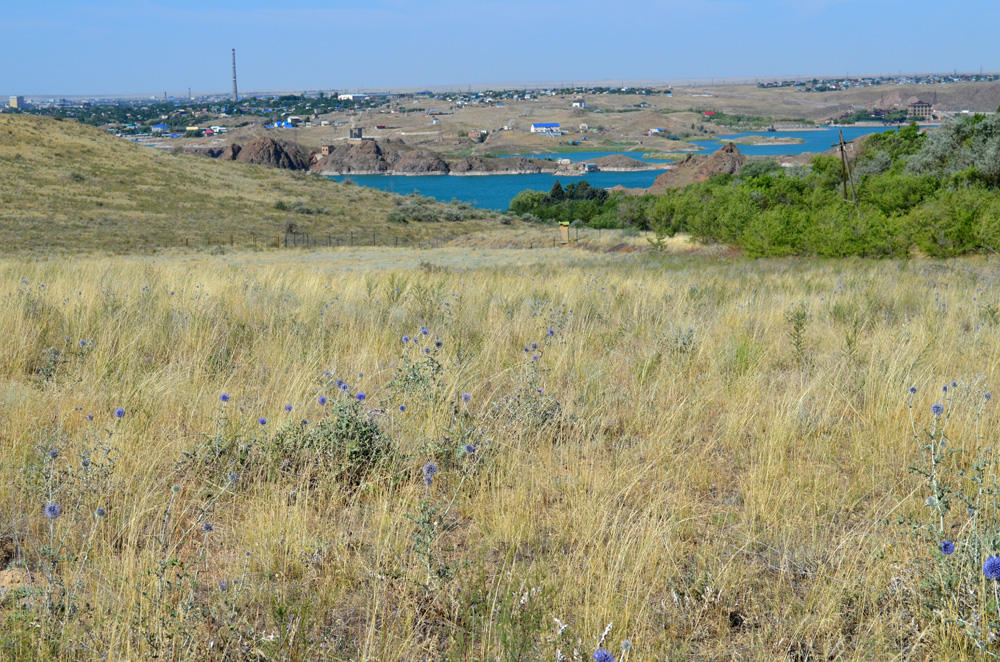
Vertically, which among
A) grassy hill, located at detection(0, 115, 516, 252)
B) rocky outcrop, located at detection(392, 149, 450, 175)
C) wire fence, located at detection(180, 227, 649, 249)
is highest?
rocky outcrop, located at detection(392, 149, 450, 175)

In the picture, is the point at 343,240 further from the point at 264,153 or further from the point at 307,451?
the point at 264,153

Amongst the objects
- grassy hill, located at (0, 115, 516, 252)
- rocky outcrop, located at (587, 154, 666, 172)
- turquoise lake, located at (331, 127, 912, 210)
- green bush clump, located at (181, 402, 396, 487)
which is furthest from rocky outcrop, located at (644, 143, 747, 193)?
green bush clump, located at (181, 402, 396, 487)

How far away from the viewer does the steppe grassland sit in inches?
82.0

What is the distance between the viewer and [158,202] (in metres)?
59.5

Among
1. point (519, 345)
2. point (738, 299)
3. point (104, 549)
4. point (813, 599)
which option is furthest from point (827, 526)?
point (738, 299)

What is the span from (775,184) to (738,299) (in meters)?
30.2

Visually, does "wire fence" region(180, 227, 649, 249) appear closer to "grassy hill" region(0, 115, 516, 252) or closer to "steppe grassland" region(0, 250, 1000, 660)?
"grassy hill" region(0, 115, 516, 252)

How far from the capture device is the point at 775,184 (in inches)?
1385

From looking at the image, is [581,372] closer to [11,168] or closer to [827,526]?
[827,526]

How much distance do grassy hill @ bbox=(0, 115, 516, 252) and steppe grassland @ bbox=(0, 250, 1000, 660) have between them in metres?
35.4

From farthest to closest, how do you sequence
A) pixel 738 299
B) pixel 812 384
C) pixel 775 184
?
pixel 775 184, pixel 738 299, pixel 812 384

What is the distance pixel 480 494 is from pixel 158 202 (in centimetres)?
6338

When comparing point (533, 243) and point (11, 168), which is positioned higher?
point (11, 168)

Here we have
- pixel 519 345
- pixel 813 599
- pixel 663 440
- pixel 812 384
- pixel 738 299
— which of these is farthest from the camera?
pixel 738 299
